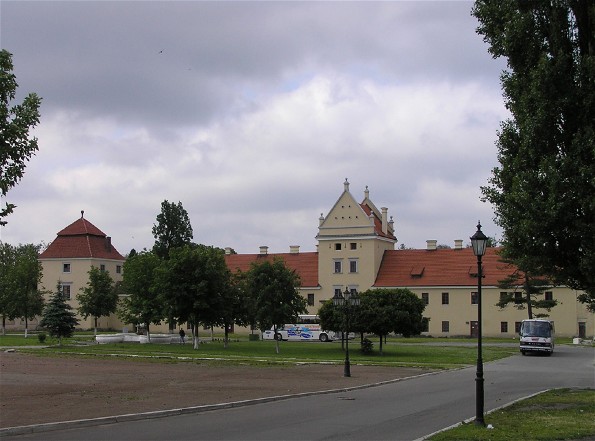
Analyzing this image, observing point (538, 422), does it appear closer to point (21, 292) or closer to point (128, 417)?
point (128, 417)

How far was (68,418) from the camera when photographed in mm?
16766

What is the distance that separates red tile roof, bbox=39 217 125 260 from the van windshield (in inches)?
2372

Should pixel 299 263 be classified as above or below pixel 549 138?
above

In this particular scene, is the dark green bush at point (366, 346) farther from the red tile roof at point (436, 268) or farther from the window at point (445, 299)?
the window at point (445, 299)

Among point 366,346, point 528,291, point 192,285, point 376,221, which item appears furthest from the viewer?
point 376,221

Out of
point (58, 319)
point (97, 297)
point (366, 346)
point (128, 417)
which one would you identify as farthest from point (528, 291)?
point (128, 417)

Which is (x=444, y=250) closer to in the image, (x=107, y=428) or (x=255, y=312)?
(x=255, y=312)

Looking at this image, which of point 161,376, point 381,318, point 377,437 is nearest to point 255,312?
point 381,318

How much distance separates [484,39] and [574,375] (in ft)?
60.0

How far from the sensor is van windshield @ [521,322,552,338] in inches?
2008

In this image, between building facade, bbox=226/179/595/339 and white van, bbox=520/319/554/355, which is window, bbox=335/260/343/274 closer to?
building facade, bbox=226/179/595/339

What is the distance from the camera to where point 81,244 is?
95.9 metres

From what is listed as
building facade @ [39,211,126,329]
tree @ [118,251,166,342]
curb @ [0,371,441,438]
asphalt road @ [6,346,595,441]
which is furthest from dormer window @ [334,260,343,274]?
curb @ [0,371,441,438]

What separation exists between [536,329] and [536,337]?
1.07 metres
